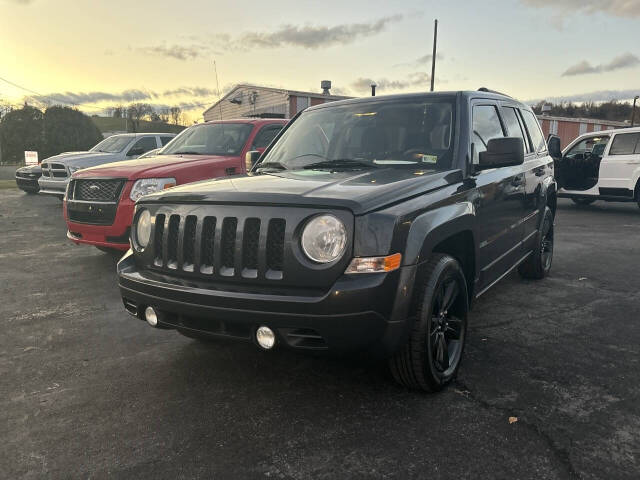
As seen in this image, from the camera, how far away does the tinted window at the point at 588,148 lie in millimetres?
12234

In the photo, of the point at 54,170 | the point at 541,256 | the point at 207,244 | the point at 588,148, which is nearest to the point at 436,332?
the point at 207,244

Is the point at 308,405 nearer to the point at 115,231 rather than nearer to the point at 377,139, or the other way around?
the point at 377,139

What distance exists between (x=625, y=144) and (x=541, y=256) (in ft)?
26.5

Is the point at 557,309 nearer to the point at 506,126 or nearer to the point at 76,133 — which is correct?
the point at 506,126

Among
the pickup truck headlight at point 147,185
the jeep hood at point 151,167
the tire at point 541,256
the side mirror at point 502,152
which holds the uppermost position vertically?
the side mirror at point 502,152

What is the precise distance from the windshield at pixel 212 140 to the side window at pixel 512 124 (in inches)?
139

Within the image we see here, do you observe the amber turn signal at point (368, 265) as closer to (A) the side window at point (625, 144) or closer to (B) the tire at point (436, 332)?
(B) the tire at point (436, 332)

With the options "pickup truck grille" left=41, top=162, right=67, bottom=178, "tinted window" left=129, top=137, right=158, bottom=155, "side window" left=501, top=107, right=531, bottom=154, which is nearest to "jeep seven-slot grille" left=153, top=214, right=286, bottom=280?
"side window" left=501, top=107, right=531, bottom=154

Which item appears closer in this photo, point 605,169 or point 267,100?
point 605,169

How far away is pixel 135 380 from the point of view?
3201 millimetres

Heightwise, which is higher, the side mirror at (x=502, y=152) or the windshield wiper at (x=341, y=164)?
the side mirror at (x=502, y=152)

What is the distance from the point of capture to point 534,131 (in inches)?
210

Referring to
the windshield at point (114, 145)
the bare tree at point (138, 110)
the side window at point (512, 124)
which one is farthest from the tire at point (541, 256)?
the bare tree at point (138, 110)

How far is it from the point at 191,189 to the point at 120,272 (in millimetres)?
674
